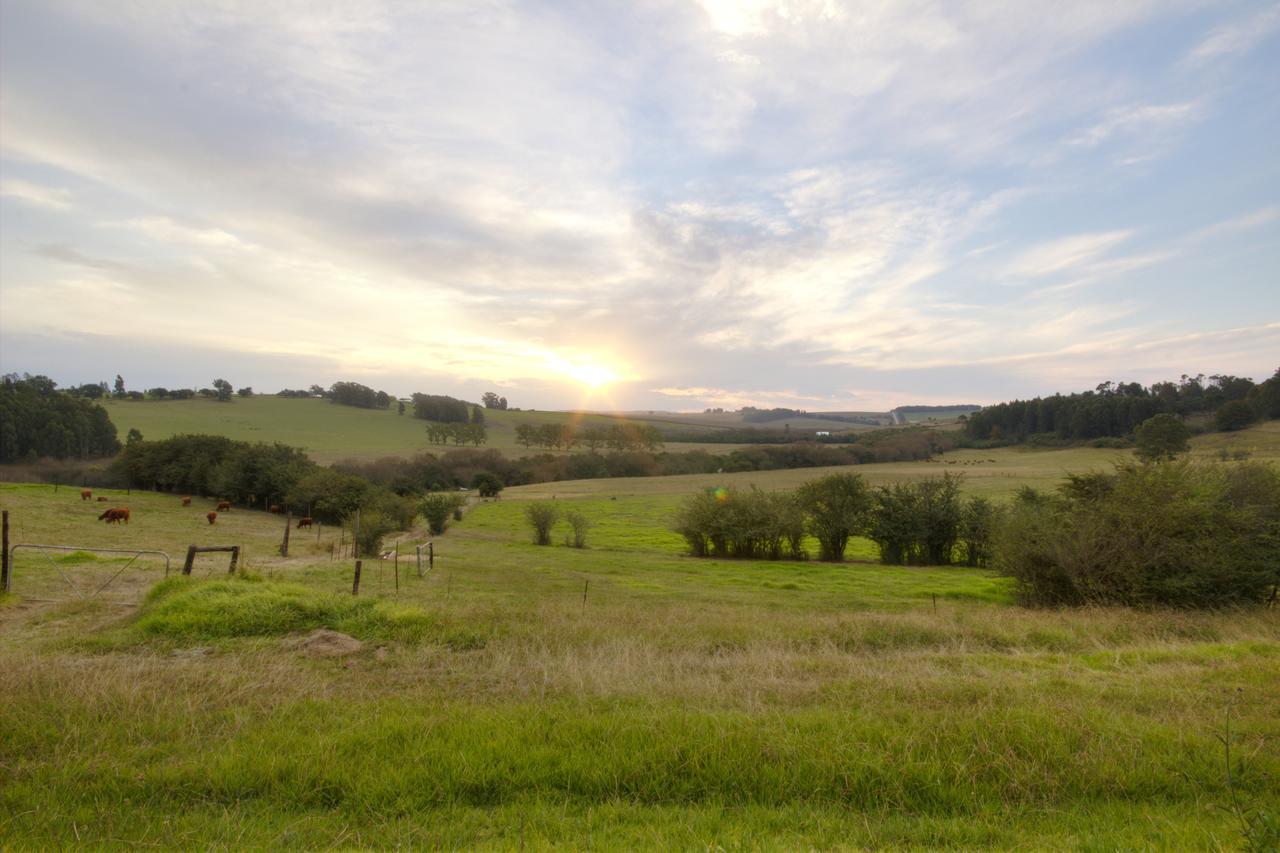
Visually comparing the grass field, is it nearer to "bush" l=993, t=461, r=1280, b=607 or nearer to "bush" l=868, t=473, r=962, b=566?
"bush" l=993, t=461, r=1280, b=607

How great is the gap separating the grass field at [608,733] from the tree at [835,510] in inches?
1158

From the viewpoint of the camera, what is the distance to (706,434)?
14738 cm

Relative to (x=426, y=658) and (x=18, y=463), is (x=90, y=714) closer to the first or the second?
(x=426, y=658)

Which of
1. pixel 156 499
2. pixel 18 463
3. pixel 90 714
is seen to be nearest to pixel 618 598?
pixel 90 714

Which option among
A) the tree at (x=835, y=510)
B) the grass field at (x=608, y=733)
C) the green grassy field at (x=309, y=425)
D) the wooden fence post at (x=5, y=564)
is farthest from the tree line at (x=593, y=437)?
the grass field at (x=608, y=733)

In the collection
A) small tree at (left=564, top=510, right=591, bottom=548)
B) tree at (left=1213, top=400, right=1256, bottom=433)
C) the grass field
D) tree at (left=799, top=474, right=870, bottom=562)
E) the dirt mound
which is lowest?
small tree at (left=564, top=510, right=591, bottom=548)

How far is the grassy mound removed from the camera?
34.7ft

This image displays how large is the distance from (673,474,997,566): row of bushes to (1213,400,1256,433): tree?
237 ft

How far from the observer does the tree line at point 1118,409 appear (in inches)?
3442

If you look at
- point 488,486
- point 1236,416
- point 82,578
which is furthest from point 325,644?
point 1236,416

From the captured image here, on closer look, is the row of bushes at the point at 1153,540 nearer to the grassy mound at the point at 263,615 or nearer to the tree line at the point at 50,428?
the grassy mound at the point at 263,615

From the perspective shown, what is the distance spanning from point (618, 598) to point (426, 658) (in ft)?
41.2

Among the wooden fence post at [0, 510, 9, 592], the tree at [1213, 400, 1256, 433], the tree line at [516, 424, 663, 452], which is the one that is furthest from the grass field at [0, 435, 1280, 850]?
the tree line at [516, 424, 663, 452]

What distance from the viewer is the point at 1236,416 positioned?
85.2 meters
